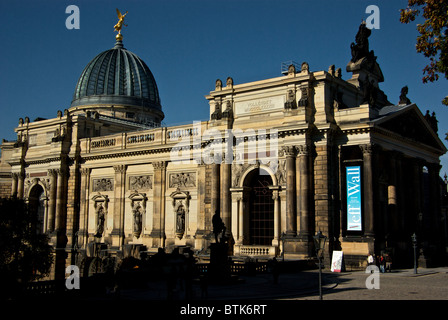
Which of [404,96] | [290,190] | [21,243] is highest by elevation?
[404,96]

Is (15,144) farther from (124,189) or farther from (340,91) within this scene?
(340,91)

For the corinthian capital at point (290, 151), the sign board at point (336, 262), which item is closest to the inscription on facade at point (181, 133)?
the corinthian capital at point (290, 151)

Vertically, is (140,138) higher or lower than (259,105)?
lower

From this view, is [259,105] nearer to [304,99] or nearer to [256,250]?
[304,99]

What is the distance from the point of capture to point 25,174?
57562 mm

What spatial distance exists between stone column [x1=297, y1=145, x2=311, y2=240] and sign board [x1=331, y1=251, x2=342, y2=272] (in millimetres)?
2780

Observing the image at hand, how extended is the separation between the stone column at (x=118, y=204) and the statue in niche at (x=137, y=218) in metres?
1.49

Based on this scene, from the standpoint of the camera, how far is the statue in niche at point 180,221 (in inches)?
1817

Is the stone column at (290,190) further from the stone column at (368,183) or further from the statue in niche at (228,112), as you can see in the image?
the statue in niche at (228,112)

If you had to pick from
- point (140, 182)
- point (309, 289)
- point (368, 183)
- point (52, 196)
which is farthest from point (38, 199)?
point (309, 289)

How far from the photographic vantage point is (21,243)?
25.5 meters

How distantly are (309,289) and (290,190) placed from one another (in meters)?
13.9

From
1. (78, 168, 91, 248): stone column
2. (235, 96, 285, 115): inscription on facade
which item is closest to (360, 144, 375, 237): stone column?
(235, 96, 285, 115): inscription on facade
